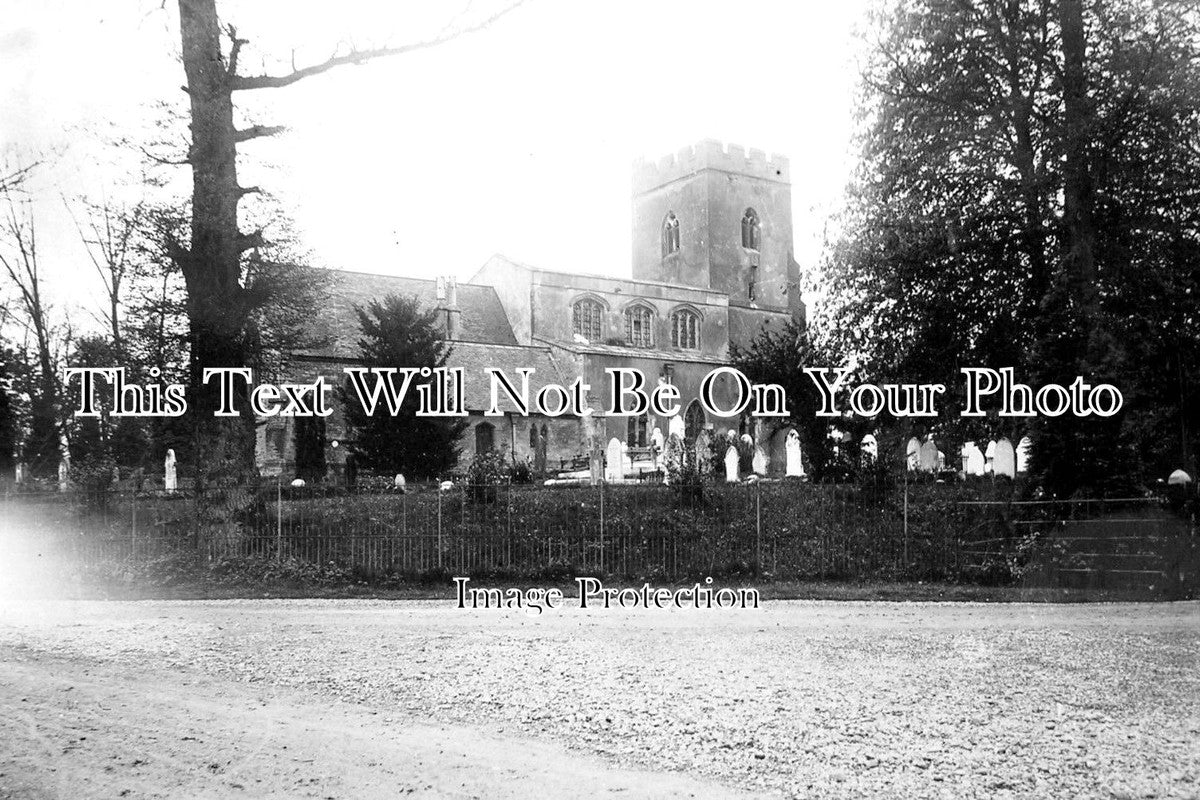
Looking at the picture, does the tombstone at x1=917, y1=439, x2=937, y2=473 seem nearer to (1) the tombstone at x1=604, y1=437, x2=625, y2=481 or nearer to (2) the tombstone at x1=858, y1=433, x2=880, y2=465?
(2) the tombstone at x1=858, y1=433, x2=880, y2=465

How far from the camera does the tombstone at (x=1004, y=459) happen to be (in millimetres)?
18984

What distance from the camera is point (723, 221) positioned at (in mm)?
50406

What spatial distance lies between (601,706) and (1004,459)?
52.8 feet

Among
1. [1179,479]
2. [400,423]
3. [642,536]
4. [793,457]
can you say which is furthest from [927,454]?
[400,423]

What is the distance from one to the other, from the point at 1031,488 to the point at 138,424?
17.0 meters

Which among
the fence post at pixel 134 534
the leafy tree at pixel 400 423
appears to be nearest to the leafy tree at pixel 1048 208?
the leafy tree at pixel 400 423

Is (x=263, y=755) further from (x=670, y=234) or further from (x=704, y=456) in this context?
(x=670, y=234)

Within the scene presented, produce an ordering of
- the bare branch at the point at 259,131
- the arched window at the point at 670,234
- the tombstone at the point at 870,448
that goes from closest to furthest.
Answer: the bare branch at the point at 259,131 < the tombstone at the point at 870,448 < the arched window at the point at 670,234

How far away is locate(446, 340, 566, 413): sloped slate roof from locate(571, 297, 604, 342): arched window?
3276mm

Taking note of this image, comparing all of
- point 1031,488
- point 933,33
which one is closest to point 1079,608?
point 1031,488

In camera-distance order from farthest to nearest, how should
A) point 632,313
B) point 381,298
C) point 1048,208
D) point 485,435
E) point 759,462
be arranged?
point 632,313, point 381,298, point 485,435, point 759,462, point 1048,208

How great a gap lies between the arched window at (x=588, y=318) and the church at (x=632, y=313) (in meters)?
0.06

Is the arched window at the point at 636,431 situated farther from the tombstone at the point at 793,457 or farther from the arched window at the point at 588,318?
the tombstone at the point at 793,457

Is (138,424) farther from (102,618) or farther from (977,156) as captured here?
(977,156)
